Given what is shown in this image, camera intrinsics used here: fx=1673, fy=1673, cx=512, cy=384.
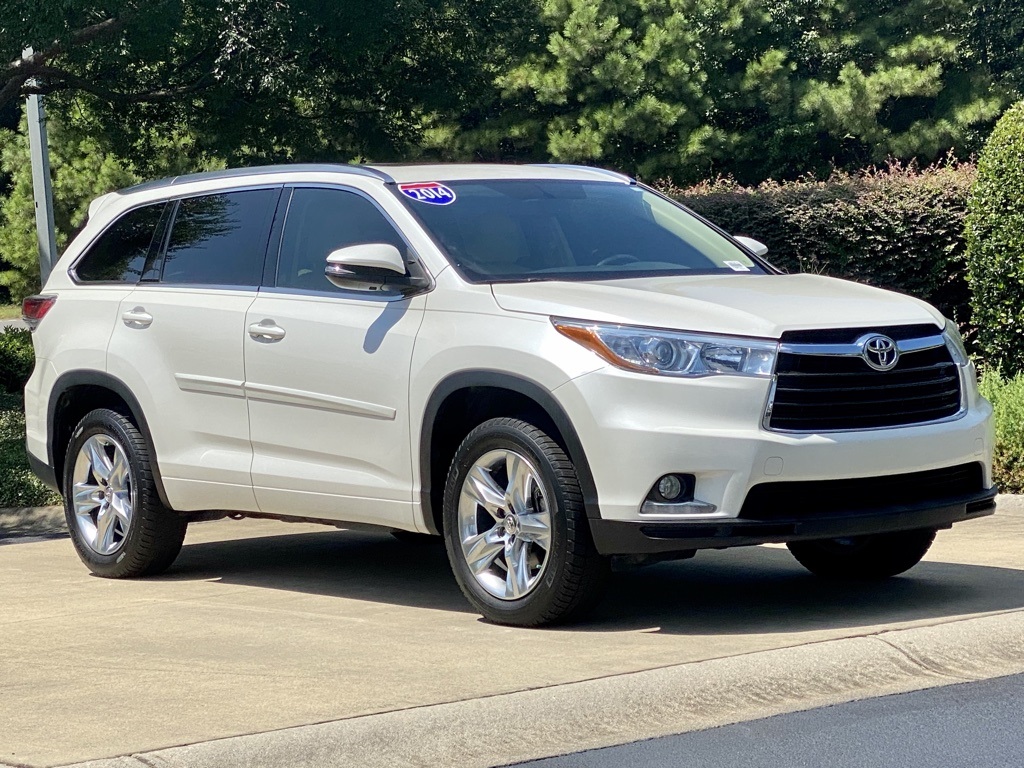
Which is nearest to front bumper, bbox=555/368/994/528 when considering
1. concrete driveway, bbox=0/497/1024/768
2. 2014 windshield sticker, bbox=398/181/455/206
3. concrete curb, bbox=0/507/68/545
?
concrete driveway, bbox=0/497/1024/768

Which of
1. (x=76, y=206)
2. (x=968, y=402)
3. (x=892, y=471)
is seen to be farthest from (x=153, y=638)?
(x=76, y=206)

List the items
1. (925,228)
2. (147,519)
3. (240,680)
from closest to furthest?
(240,680) → (147,519) → (925,228)

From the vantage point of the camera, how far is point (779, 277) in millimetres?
7207

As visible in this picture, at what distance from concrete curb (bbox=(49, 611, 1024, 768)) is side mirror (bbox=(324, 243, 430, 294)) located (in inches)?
85.8

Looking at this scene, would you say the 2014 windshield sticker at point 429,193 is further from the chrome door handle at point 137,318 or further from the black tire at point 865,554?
the black tire at point 865,554

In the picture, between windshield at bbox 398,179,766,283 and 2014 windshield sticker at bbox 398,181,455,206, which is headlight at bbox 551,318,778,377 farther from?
2014 windshield sticker at bbox 398,181,455,206

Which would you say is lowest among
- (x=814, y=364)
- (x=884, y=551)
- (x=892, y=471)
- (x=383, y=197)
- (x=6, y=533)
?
(x=6, y=533)

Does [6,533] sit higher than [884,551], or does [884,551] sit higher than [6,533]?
[884,551]

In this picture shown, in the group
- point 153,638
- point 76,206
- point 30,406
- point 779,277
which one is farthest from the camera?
point 76,206

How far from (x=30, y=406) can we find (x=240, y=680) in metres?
3.72

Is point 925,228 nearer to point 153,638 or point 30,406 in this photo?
point 30,406

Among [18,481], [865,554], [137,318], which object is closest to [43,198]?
[18,481]

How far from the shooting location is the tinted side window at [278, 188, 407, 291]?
734 cm

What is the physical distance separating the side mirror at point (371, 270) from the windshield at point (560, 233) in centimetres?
22
